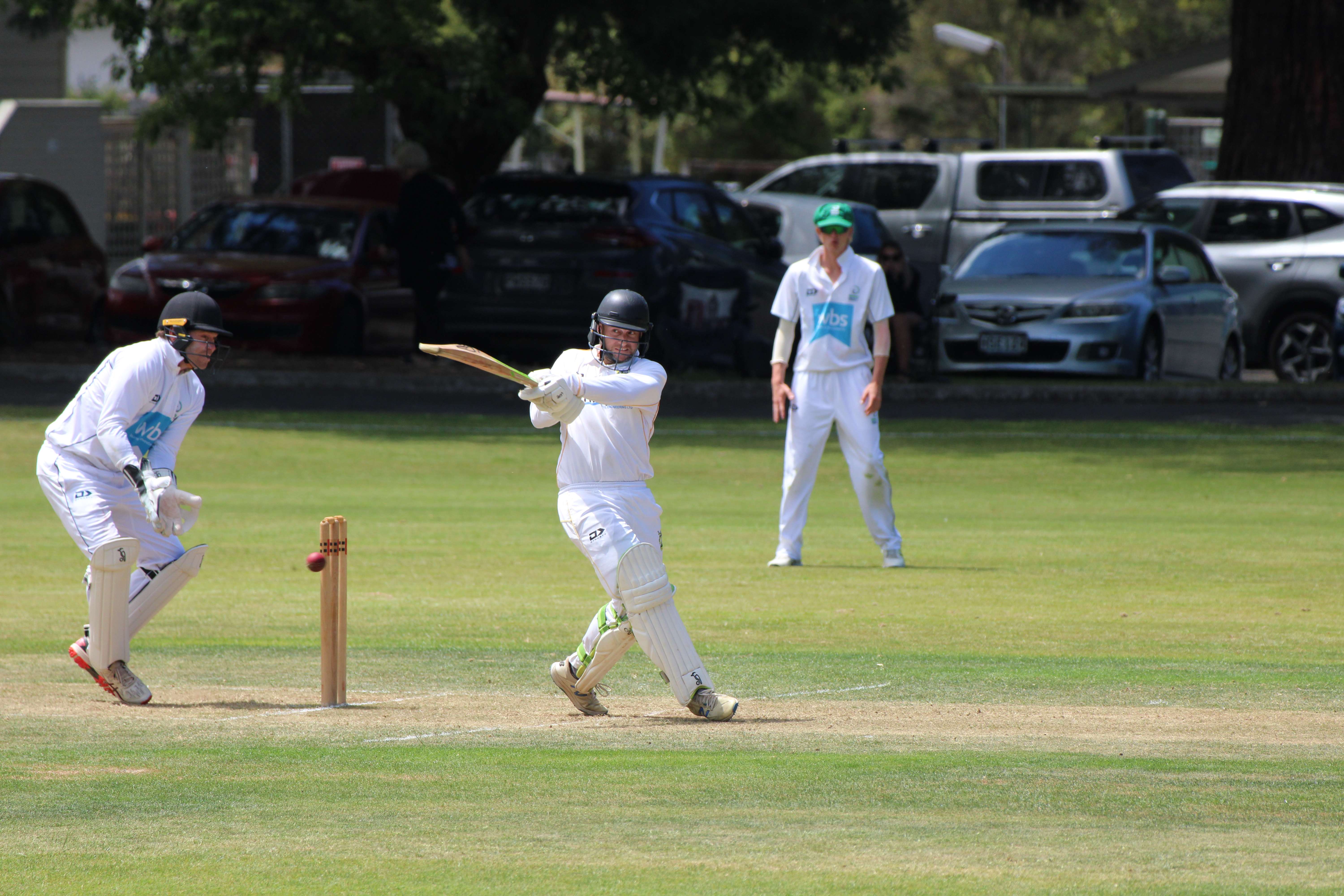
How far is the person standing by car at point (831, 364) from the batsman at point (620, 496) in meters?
4.08

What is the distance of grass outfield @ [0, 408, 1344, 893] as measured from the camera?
568cm

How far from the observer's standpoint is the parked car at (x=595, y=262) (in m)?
20.9

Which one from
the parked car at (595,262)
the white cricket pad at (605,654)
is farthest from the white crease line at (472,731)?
the parked car at (595,262)

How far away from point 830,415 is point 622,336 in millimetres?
4330

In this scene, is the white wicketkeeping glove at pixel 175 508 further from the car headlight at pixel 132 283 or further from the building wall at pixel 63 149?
the building wall at pixel 63 149

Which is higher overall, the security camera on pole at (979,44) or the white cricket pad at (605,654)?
the security camera on pole at (979,44)

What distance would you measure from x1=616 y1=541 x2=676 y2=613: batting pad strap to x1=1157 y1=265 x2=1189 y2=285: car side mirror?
14.4m

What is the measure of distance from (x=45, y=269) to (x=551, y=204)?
656cm

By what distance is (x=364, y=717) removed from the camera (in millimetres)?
8031

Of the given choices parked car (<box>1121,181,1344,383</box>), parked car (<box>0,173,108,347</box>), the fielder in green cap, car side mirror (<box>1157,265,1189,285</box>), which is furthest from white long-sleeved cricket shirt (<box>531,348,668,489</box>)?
parked car (<box>0,173,108,347</box>)

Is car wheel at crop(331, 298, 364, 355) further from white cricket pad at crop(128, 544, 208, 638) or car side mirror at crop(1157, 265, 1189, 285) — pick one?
white cricket pad at crop(128, 544, 208, 638)

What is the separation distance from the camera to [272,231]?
23.1 meters

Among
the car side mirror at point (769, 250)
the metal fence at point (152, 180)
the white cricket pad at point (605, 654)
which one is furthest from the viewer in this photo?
the metal fence at point (152, 180)

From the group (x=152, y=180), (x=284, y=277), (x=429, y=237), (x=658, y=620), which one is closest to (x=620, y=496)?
(x=658, y=620)
